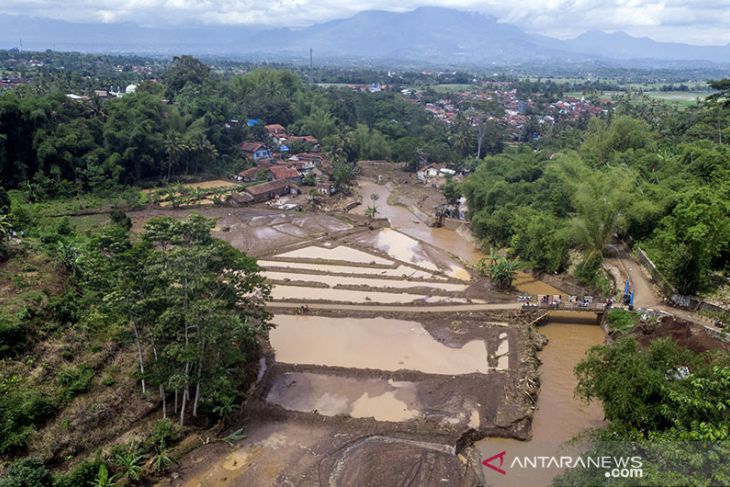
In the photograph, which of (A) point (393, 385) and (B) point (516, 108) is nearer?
(A) point (393, 385)

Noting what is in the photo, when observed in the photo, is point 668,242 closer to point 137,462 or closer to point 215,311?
point 215,311

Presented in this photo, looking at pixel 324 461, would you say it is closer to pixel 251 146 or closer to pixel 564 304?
pixel 564 304

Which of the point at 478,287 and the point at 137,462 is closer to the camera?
the point at 137,462

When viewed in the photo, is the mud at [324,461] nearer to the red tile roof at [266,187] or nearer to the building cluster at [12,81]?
the red tile roof at [266,187]

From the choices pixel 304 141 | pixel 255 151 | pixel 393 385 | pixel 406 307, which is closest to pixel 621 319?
pixel 406 307

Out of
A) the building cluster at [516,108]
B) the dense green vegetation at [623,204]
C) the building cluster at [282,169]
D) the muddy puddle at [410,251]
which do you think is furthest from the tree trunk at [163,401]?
the building cluster at [516,108]

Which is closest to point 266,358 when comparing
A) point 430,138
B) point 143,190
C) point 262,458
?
point 262,458
